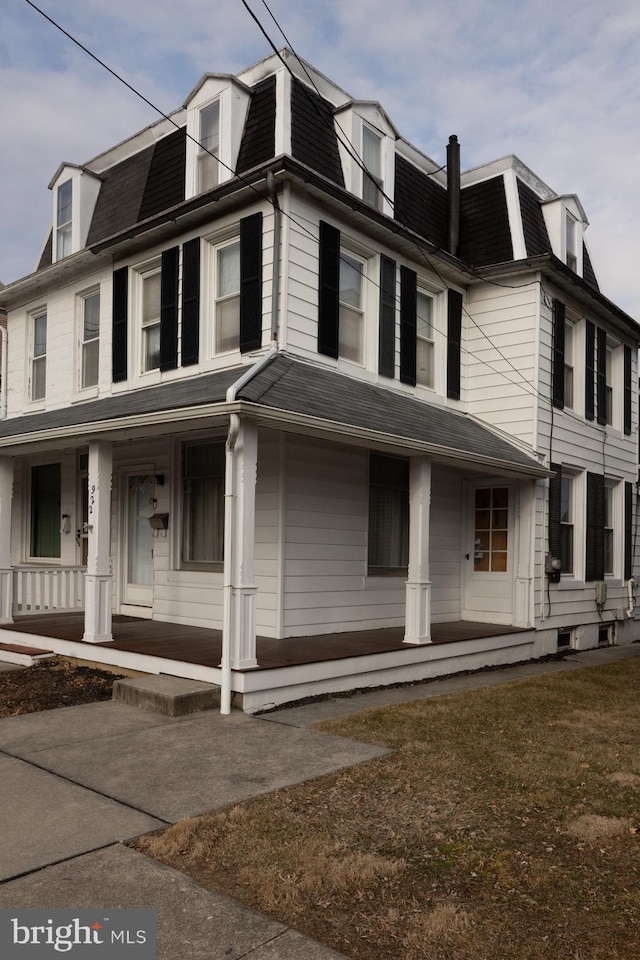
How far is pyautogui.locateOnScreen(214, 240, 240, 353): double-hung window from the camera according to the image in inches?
349

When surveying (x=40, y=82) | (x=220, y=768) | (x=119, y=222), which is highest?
(x=40, y=82)

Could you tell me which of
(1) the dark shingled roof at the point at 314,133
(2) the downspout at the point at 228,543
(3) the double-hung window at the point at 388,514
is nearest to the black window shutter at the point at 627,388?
(3) the double-hung window at the point at 388,514

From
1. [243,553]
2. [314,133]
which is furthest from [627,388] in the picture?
[243,553]

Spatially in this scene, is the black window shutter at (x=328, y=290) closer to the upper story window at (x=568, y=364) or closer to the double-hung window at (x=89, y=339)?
the double-hung window at (x=89, y=339)

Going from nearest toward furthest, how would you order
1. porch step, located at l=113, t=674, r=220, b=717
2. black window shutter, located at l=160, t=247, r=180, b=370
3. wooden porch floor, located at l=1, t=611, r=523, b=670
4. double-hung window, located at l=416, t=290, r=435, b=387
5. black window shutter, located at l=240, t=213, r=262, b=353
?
porch step, located at l=113, t=674, r=220, b=717 → wooden porch floor, located at l=1, t=611, r=523, b=670 → black window shutter, located at l=240, t=213, r=262, b=353 → black window shutter, located at l=160, t=247, r=180, b=370 → double-hung window, located at l=416, t=290, r=435, b=387

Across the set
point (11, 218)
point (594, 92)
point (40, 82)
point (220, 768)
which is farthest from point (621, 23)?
point (11, 218)

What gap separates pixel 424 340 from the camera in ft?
35.3

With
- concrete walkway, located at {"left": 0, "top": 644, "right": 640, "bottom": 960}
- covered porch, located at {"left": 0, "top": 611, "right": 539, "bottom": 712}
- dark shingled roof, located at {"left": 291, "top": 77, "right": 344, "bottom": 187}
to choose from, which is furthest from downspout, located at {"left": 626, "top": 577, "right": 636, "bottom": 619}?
dark shingled roof, located at {"left": 291, "top": 77, "right": 344, "bottom": 187}

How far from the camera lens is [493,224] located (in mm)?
11391

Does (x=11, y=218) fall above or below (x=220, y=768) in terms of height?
above

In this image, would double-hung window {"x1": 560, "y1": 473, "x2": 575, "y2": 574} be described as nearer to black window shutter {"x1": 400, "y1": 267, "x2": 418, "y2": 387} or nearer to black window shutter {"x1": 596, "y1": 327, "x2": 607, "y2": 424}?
black window shutter {"x1": 596, "y1": 327, "x2": 607, "y2": 424}

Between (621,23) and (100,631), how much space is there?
321 inches

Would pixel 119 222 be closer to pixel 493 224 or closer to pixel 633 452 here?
pixel 493 224

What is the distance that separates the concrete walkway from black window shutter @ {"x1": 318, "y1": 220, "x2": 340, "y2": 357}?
160 inches
